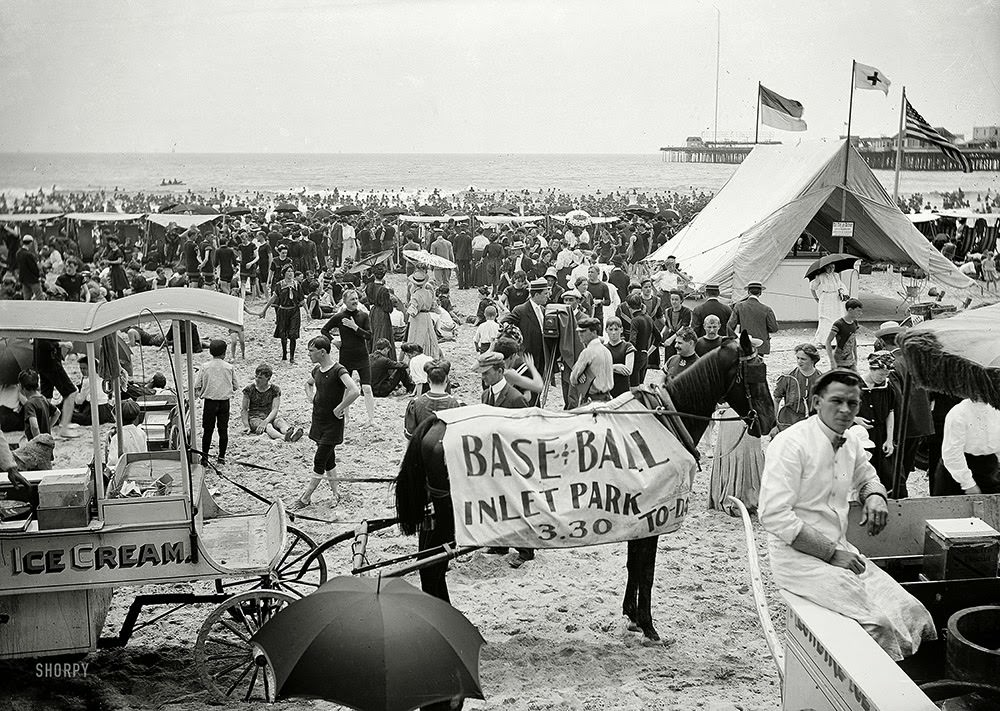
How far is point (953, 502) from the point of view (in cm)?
523

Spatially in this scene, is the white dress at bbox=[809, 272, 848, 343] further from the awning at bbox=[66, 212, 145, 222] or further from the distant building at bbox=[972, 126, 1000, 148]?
the distant building at bbox=[972, 126, 1000, 148]

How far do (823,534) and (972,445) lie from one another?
3072 millimetres

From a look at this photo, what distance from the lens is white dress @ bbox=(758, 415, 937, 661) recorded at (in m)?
4.15

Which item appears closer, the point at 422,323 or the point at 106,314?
the point at 106,314

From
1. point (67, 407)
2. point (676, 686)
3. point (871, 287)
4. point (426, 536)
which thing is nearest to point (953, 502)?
point (676, 686)

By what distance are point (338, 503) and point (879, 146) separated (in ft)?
258

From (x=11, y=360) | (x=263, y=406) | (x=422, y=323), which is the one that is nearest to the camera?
(x=11, y=360)

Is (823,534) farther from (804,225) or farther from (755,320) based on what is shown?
(804,225)

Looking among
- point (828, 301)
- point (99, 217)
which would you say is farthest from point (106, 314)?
point (99, 217)

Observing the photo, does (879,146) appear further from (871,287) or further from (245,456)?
(245,456)

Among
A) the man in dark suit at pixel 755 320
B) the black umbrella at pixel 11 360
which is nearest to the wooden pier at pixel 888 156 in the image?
the man in dark suit at pixel 755 320

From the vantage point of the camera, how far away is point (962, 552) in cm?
473

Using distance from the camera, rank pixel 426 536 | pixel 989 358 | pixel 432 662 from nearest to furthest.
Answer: pixel 432 662 < pixel 989 358 < pixel 426 536

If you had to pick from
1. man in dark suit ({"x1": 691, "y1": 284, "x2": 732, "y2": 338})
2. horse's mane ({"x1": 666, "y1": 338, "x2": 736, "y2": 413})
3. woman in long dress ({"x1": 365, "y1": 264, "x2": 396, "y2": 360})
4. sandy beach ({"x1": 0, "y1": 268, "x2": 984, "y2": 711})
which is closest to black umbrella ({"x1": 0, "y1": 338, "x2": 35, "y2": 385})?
sandy beach ({"x1": 0, "y1": 268, "x2": 984, "y2": 711})
